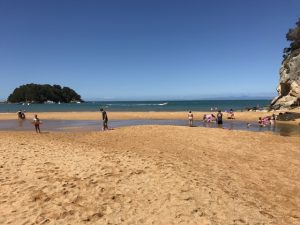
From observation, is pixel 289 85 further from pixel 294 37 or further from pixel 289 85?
pixel 294 37

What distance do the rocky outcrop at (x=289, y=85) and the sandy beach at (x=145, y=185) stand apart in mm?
46096

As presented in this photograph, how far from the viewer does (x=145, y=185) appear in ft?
34.1

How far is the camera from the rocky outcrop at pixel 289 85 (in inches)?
2367

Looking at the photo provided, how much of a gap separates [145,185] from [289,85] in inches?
2407

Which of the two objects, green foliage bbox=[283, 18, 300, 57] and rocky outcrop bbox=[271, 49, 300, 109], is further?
green foliage bbox=[283, 18, 300, 57]

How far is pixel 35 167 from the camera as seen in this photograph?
1154cm

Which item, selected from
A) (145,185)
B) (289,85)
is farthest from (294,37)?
(145,185)

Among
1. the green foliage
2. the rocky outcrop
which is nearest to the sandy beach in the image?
the rocky outcrop

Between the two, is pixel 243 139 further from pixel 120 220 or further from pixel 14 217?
pixel 14 217

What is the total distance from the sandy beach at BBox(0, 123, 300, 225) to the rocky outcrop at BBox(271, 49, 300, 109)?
4610 cm

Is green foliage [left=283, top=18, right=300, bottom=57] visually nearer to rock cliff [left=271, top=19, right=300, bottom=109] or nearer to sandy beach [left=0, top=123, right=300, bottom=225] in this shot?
rock cliff [left=271, top=19, right=300, bottom=109]

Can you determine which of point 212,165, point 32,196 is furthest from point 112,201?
point 212,165

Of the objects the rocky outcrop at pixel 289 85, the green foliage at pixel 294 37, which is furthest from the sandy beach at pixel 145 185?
the green foliage at pixel 294 37

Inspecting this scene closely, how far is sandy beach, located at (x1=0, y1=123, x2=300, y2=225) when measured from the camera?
8344mm
